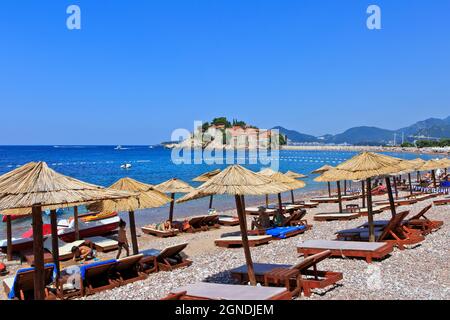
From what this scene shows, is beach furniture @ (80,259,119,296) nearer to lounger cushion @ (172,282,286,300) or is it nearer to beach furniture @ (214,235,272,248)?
lounger cushion @ (172,282,286,300)

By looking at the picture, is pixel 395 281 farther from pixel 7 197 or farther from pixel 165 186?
pixel 165 186

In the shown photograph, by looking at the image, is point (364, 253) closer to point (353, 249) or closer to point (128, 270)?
point (353, 249)

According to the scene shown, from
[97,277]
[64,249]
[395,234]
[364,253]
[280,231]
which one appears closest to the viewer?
[97,277]

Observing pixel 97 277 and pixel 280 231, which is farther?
→ pixel 280 231

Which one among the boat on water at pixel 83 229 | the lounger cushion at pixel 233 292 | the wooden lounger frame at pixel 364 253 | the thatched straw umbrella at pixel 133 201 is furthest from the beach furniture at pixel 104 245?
the lounger cushion at pixel 233 292

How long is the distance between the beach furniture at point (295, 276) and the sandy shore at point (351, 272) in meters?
0.19

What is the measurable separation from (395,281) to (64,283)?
667cm

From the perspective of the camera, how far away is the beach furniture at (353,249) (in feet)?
31.2

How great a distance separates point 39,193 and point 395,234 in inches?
356

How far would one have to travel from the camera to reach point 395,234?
437 inches

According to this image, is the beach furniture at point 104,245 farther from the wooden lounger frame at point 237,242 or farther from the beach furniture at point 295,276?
the beach furniture at point 295,276

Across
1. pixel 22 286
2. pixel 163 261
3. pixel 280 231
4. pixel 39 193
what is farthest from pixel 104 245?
pixel 39 193

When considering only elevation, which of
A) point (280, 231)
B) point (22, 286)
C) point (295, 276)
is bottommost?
point (280, 231)
